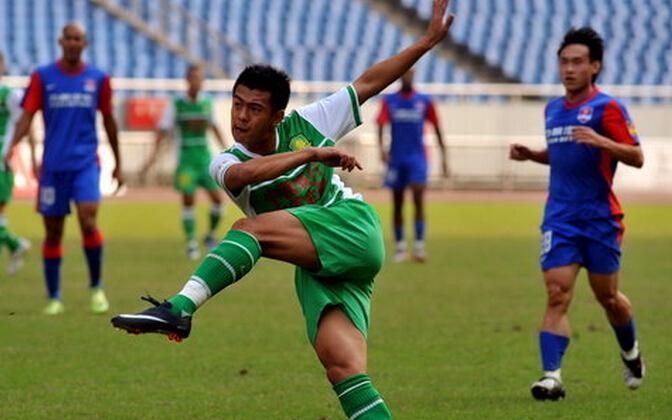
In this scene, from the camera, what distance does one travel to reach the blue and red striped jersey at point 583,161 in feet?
28.5

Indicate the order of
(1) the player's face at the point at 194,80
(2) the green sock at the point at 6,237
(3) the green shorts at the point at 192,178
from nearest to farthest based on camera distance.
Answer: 1. (2) the green sock at the point at 6,237
2. (1) the player's face at the point at 194,80
3. (3) the green shorts at the point at 192,178

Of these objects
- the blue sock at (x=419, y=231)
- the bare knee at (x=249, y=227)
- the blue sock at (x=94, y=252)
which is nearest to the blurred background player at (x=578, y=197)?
the bare knee at (x=249, y=227)

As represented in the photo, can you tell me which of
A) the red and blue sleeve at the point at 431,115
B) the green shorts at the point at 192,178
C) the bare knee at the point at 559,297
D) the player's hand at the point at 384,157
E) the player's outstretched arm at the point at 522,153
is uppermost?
the player's outstretched arm at the point at 522,153

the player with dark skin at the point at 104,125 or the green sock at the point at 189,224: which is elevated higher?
the player with dark skin at the point at 104,125

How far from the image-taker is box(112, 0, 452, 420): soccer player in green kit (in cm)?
600

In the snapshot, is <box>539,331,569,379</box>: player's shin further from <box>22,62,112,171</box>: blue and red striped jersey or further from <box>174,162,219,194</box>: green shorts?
<box>174,162,219,194</box>: green shorts

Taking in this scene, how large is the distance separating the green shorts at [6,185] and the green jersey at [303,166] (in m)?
10.7

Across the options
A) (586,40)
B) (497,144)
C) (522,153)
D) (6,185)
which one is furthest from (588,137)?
(497,144)

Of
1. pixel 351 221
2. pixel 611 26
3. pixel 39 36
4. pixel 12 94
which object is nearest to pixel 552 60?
pixel 611 26

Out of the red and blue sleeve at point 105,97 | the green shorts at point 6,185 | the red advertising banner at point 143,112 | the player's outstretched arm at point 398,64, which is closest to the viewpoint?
the player's outstretched arm at point 398,64

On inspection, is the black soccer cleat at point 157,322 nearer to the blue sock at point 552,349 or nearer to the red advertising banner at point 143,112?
the blue sock at point 552,349

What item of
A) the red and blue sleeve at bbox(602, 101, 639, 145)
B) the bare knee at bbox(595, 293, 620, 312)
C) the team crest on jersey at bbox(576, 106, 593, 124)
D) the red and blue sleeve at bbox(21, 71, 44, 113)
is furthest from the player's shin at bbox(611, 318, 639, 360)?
the red and blue sleeve at bbox(21, 71, 44, 113)

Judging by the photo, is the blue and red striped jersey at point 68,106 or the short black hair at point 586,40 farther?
the blue and red striped jersey at point 68,106

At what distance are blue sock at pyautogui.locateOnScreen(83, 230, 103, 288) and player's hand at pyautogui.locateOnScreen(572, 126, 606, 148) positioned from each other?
5.71 m
